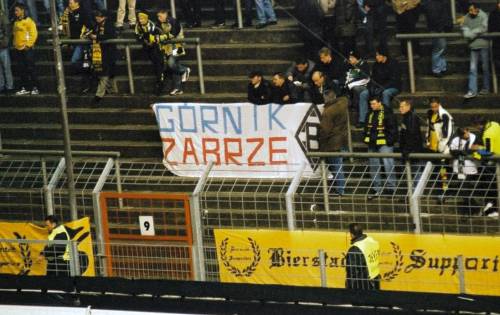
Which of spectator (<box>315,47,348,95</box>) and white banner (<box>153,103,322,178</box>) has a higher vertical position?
spectator (<box>315,47,348,95</box>)

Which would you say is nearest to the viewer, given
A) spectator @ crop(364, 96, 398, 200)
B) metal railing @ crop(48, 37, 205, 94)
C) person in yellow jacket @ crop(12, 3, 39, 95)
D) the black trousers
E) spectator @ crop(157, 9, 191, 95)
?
spectator @ crop(364, 96, 398, 200)

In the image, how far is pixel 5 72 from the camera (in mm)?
26516

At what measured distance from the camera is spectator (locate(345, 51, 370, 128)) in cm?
2241

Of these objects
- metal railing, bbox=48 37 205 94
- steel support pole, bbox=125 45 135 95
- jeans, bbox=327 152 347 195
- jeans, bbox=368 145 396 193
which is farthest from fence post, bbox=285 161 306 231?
steel support pole, bbox=125 45 135 95

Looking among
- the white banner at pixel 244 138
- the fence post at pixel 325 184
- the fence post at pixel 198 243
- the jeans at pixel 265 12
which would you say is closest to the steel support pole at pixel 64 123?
the fence post at pixel 198 243

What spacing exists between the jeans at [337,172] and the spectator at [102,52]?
18.4 feet

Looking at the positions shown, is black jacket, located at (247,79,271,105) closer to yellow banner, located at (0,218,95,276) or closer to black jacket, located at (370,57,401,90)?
black jacket, located at (370,57,401,90)

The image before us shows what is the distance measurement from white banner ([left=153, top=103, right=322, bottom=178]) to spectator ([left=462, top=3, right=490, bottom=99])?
2.52 meters

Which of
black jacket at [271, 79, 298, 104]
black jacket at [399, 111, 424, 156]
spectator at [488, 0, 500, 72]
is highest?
spectator at [488, 0, 500, 72]

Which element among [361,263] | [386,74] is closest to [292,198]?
[361,263]

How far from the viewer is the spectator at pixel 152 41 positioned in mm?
24750

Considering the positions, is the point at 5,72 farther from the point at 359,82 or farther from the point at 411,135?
the point at 411,135

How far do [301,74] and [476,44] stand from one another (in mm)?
2710

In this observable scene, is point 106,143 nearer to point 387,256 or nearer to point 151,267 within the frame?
point 151,267
